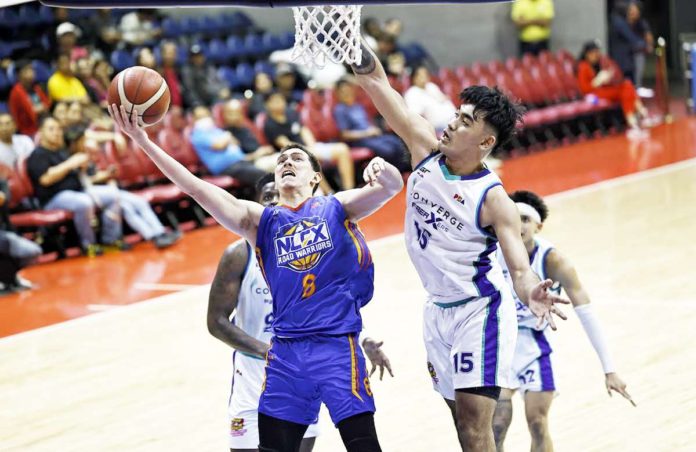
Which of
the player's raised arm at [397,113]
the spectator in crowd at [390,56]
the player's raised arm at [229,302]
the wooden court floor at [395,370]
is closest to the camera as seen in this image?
the player's raised arm at [229,302]

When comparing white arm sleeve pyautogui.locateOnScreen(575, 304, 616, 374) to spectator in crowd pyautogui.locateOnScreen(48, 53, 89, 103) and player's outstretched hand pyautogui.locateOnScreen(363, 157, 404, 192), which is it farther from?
spectator in crowd pyautogui.locateOnScreen(48, 53, 89, 103)

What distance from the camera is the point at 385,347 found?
8375 mm

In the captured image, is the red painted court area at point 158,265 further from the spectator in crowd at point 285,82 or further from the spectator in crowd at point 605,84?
the spectator in crowd at point 605,84

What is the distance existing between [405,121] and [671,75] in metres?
22.4

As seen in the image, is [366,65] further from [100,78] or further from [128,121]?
[100,78]

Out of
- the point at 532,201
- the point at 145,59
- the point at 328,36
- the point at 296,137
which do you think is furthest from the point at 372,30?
the point at 328,36

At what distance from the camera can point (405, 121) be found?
17.3 ft

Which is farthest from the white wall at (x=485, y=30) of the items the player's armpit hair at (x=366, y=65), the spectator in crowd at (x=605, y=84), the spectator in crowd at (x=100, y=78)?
the player's armpit hair at (x=366, y=65)

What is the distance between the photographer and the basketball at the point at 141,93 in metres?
Answer: 4.89

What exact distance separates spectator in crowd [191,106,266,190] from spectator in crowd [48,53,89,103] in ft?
4.10

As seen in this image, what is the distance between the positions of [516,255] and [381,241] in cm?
740

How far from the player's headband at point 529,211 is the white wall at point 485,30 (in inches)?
597

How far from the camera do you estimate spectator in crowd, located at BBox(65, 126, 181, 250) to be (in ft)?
39.7

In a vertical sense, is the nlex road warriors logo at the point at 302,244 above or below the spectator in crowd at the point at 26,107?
above
